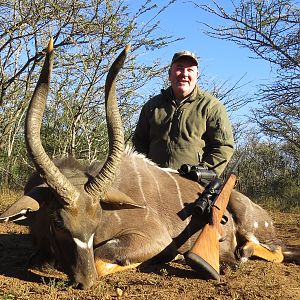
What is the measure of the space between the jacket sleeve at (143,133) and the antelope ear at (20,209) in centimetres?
214

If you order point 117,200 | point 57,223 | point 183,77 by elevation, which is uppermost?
point 183,77

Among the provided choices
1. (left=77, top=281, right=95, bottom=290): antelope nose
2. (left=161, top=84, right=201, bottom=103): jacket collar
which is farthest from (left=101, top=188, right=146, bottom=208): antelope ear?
(left=161, top=84, right=201, bottom=103): jacket collar

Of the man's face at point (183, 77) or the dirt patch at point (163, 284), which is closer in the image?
the dirt patch at point (163, 284)

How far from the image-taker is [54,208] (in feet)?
10.8

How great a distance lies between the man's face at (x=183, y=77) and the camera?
4.95m

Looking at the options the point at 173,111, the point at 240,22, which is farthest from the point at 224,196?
the point at 240,22

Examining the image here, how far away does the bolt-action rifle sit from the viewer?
133 inches

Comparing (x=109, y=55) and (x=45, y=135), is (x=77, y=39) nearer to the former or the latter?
(x=109, y=55)

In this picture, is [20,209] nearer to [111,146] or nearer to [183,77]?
[111,146]

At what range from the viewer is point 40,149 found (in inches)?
125

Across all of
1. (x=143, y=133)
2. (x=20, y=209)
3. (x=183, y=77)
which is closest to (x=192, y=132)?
(x=183, y=77)

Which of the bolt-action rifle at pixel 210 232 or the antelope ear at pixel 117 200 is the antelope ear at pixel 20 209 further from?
the bolt-action rifle at pixel 210 232

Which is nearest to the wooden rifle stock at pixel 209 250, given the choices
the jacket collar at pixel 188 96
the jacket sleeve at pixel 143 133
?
the jacket collar at pixel 188 96

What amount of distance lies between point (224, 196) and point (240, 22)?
5.33 m
